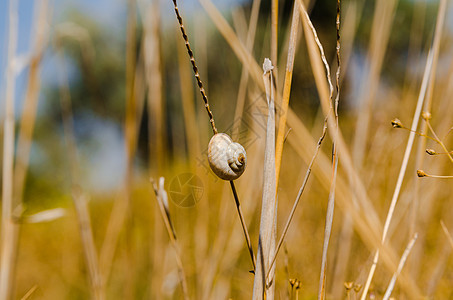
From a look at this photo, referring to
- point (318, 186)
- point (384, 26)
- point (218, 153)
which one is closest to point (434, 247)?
point (318, 186)

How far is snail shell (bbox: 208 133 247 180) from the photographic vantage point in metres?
0.20

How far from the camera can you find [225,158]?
20 cm

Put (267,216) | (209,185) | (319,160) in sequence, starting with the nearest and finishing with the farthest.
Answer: (267,216)
(319,160)
(209,185)

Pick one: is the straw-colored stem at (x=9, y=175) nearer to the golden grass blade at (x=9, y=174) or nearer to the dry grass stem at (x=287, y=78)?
the golden grass blade at (x=9, y=174)

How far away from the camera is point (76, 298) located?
98 centimetres

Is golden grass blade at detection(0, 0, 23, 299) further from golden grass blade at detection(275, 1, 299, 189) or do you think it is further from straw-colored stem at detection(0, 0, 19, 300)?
golden grass blade at detection(275, 1, 299, 189)

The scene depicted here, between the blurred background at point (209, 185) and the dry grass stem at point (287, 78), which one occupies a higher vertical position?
the dry grass stem at point (287, 78)

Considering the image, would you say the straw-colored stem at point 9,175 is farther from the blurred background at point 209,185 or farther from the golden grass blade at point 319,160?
the golden grass blade at point 319,160

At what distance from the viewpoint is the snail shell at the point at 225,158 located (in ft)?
0.66

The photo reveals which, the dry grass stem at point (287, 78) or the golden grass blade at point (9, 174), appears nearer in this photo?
the dry grass stem at point (287, 78)

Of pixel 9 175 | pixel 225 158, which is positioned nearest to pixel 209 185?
pixel 9 175

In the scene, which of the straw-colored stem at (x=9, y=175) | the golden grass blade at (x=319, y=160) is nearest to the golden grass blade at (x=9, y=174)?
the straw-colored stem at (x=9, y=175)

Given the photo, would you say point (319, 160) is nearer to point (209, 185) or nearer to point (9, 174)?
point (9, 174)

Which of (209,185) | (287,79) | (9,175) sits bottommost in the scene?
(209,185)
